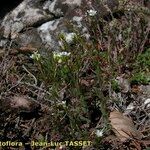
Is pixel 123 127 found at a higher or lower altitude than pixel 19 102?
lower

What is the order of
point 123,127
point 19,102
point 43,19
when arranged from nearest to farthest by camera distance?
point 123,127, point 19,102, point 43,19

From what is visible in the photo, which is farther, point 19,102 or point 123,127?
point 19,102

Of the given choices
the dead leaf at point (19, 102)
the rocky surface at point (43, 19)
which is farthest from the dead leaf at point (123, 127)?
the rocky surface at point (43, 19)

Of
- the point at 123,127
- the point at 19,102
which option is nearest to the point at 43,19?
the point at 19,102

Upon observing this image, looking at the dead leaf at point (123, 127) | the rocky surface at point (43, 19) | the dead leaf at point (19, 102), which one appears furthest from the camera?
the rocky surface at point (43, 19)

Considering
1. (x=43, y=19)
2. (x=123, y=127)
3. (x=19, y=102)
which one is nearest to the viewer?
(x=123, y=127)

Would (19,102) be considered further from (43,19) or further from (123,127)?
(43,19)

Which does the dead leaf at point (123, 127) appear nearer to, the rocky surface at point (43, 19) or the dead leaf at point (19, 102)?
the dead leaf at point (19, 102)

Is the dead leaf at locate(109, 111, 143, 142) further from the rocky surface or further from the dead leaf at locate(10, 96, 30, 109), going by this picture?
the rocky surface

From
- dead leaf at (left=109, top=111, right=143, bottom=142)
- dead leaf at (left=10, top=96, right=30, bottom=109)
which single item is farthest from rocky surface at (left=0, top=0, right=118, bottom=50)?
dead leaf at (left=109, top=111, right=143, bottom=142)
